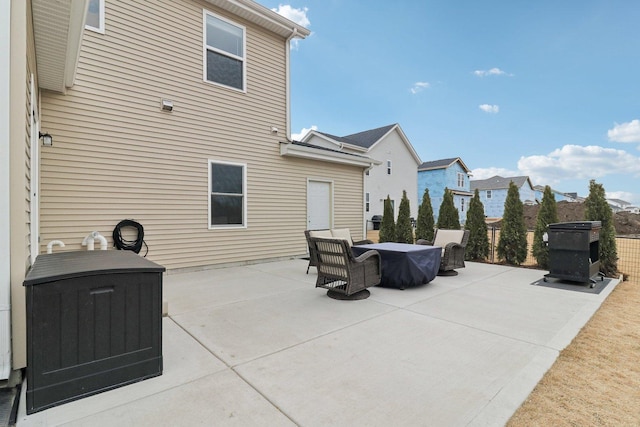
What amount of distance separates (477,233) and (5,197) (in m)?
8.64

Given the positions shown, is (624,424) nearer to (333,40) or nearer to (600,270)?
(600,270)

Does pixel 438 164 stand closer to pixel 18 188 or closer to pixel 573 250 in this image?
pixel 573 250

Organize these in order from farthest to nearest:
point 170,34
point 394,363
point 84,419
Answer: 1. point 170,34
2. point 394,363
3. point 84,419

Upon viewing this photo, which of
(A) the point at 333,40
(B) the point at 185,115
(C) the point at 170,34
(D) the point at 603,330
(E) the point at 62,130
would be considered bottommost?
(D) the point at 603,330

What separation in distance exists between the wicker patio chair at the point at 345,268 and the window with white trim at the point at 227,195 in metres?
3.01

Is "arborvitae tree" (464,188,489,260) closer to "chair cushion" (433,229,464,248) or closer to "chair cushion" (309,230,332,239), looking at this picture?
"chair cushion" (433,229,464,248)

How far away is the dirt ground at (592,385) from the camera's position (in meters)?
1.87

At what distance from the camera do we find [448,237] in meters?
6.86

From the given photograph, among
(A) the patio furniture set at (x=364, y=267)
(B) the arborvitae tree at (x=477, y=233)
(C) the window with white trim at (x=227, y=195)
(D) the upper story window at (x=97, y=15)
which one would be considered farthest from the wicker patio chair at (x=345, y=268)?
(D) the upper story window at (x=97, y=15)

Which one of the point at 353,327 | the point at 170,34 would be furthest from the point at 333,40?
the point at 353,327

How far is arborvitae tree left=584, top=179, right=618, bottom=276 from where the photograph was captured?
20.0 ft

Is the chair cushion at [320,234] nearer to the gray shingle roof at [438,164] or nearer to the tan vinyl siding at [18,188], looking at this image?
Result: the tan vinyl siding at [18,188]

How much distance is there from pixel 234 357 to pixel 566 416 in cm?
238

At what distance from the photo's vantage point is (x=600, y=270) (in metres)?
6.21
